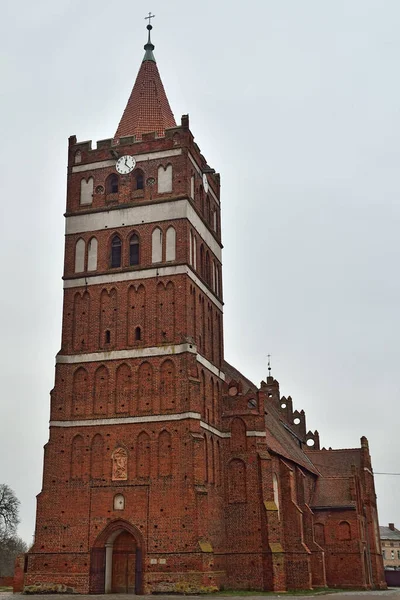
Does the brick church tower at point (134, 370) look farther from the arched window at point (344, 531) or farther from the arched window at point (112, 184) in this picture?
the arched window at point (344, 531)

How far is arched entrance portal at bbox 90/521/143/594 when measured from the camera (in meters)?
35.8

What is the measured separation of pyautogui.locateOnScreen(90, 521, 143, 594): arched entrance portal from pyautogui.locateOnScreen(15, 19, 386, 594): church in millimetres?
68

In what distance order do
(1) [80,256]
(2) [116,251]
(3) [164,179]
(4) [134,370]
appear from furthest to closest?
1. (3) [164,179]
2. (1) [80,256]
3. (2) [116,251]
4. (4) [134,370]

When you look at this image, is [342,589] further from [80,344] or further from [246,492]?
[80,344]

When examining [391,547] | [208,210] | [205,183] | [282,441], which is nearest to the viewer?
[205,183]

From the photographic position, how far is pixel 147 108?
45.1 metres

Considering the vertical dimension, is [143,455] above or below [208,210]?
below

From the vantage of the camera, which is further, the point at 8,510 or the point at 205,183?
the point at 8,510

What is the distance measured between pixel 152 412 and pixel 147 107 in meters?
18.7

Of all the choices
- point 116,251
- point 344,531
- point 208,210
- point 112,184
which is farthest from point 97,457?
point 344,531

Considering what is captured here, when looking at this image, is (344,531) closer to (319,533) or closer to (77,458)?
(319,533)

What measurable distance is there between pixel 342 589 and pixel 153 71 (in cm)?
3434

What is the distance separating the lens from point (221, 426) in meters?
41.3

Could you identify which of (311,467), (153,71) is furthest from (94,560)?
(153,71)
